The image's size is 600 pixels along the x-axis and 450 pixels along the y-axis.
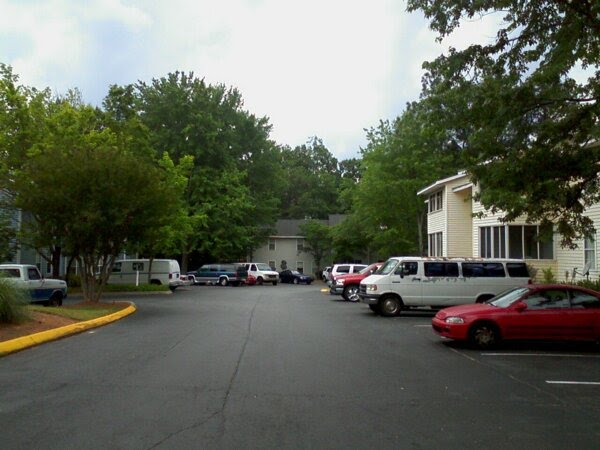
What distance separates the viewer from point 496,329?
43.1ft

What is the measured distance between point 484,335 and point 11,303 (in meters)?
10.2

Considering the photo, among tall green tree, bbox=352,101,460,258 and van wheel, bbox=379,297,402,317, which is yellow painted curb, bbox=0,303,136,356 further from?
tall green tree, bbox=352,101,460,258

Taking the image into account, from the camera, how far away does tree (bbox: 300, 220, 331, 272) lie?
63188 mm

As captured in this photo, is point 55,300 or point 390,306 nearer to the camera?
point 390,306

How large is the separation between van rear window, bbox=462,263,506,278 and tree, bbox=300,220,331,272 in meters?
40.8

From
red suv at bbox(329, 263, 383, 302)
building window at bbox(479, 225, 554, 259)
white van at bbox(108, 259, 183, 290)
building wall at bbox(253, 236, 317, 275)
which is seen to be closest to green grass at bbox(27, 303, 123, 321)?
red suv at bbox(329, 263, 383, 302)

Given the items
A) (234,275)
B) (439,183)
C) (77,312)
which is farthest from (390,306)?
(234,275)

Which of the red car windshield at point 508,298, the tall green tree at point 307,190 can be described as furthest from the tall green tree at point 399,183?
the tall green tree at point 307,190

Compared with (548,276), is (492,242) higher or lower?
higher

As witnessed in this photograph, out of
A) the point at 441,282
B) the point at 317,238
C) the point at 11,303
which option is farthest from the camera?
the point at 317,238

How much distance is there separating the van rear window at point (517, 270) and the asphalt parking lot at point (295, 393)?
6126mm

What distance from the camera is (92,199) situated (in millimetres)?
21031

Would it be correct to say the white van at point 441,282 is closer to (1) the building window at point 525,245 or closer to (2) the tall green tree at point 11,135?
(1) the building window at point 525,245

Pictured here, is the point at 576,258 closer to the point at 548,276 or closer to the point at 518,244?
the point at 548,276
